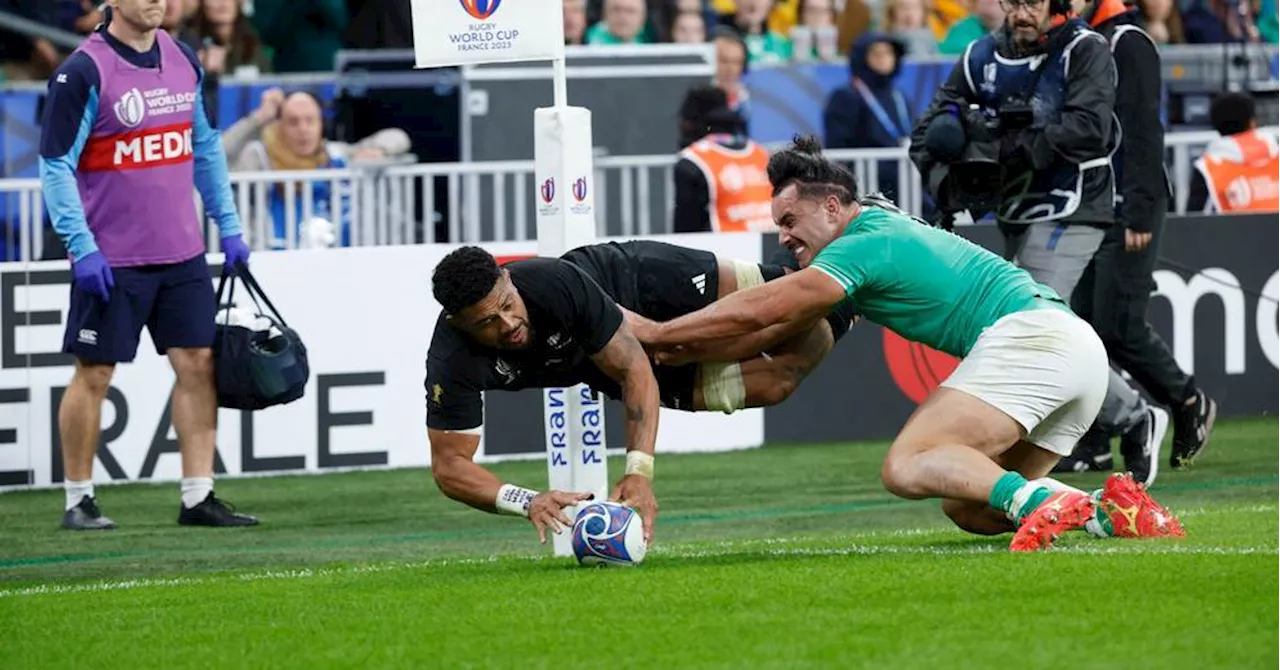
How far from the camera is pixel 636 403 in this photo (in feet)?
29.0

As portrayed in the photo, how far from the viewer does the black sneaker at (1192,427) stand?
41.1ft

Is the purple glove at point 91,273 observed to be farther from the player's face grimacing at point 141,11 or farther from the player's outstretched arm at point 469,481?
the player's outstretched arm at point 469,481

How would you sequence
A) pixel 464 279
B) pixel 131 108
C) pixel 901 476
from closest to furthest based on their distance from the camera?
pixel 464 279 < pixel 901 476 < pixel 131 108

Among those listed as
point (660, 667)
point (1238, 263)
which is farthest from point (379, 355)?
point (660, 667)

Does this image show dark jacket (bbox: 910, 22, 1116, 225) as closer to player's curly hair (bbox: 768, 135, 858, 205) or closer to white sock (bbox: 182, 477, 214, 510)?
player's curly hair (bbox: 768, 135, 858, 205)

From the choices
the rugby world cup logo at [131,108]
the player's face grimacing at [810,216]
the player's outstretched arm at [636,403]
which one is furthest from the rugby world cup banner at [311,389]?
the player's outstretched arm at [636,403]

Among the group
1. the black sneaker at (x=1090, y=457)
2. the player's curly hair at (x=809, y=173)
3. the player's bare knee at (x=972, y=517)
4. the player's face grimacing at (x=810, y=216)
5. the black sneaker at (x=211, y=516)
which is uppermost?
the player's curly hair at (x=809, y=173)

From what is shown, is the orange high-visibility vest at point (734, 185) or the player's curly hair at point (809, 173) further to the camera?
the orange high-visibility vest at point (734, 185)

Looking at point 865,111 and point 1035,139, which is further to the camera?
point 865,111

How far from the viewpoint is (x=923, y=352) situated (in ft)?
47.8

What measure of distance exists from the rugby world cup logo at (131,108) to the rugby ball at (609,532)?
4.19 meters

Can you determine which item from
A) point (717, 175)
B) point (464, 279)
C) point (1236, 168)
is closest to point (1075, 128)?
point (717, 175)

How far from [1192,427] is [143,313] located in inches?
217

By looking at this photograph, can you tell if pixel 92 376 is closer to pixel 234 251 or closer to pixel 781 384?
pixel 234 251
